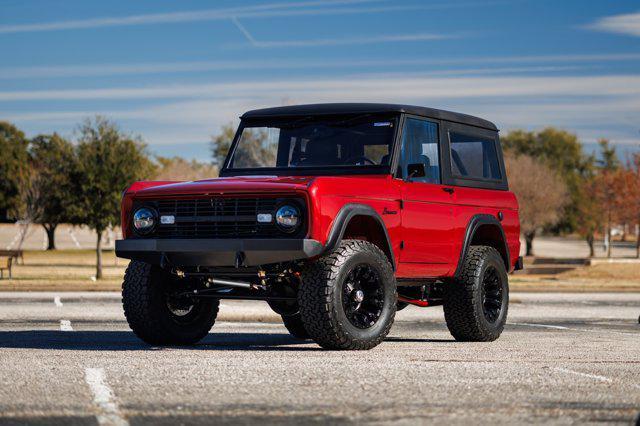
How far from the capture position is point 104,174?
4297cm

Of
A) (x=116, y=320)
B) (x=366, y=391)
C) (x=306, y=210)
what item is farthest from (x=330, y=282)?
(x=116, y=320)

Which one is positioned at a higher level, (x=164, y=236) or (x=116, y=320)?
(x=164, y=236)

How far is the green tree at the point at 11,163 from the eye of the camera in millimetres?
89925

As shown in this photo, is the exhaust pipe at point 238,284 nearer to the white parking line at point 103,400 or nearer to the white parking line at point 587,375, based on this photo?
the white parking line at point 103,400

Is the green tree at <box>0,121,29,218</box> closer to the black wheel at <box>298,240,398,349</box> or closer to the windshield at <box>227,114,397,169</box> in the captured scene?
the windshield at <box>227,114,397,169</box>

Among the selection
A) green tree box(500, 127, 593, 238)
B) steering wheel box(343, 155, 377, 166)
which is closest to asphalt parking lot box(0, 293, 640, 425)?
steering wheel box(343, 155, 377, 166)

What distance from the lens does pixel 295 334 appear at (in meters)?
13.5

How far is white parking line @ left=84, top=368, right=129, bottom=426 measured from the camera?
6.71 metres

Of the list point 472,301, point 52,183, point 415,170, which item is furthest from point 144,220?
point 52,183

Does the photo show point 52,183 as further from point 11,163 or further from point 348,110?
point 348,110

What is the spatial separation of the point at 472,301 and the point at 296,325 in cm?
204

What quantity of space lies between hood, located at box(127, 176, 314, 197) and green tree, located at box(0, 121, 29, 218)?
234 feet

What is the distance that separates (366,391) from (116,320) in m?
9.79

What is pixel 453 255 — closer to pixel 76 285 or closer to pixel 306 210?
pixel 306 210
